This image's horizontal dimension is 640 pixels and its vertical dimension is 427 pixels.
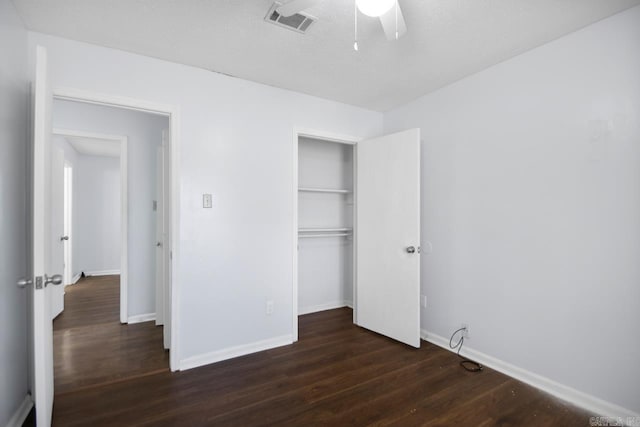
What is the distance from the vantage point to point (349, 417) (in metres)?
1.91

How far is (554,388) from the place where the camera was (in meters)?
2.15

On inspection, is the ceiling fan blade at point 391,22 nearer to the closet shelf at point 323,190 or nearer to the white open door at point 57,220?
the closet shelf at point 323,190

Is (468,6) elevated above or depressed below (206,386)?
above

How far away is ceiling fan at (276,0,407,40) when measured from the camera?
4.60ft

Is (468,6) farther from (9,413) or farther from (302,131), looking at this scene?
(9,413)

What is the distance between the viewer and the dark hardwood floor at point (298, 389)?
191 centimetres

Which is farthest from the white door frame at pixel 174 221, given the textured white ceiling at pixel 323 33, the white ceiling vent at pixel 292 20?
the white ceiling vent at pixel 292 20

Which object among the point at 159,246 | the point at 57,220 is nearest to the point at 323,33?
the point at 159,246

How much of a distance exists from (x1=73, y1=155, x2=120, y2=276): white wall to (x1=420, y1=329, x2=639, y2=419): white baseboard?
678cm

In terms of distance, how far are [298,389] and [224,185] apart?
1751mm

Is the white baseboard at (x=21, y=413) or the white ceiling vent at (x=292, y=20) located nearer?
the white baseboard at (x=21, y=413)

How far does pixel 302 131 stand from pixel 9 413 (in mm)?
2888

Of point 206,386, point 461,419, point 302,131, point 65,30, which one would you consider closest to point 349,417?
point 461,419

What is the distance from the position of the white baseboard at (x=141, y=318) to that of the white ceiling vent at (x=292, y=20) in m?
3.52
